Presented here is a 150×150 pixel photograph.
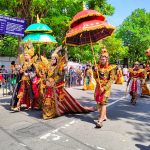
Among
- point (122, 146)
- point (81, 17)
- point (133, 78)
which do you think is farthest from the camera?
point (133, 78)

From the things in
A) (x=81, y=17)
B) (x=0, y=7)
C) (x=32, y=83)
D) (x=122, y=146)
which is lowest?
(x=122, y=146)

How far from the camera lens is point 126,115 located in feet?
33.8

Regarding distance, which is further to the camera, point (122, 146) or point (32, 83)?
point (32, 83)

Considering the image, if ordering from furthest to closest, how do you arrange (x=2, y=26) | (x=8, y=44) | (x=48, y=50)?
1. (x=8, y=44)
2. (x=48, y=50)
3. (x=2, y=26)

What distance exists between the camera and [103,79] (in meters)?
8.65

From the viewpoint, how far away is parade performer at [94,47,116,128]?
8523 millimetres

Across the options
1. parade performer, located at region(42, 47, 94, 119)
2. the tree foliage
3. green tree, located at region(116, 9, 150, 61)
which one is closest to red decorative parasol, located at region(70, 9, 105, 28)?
parade performer, located at region(42, 47, 94, 119)

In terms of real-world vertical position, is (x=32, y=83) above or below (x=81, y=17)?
below

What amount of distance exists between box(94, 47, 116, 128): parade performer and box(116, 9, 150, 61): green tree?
55.6 meters

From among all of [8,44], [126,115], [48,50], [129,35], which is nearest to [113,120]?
[126,115]

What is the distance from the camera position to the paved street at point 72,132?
6465 mm

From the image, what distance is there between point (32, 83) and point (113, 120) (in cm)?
292

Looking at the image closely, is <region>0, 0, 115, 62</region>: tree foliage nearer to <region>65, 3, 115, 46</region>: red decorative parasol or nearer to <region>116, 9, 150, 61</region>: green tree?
<region>65, 3, 115, 46</region>: red decorative parasol

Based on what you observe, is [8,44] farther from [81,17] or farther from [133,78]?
[81,17]
